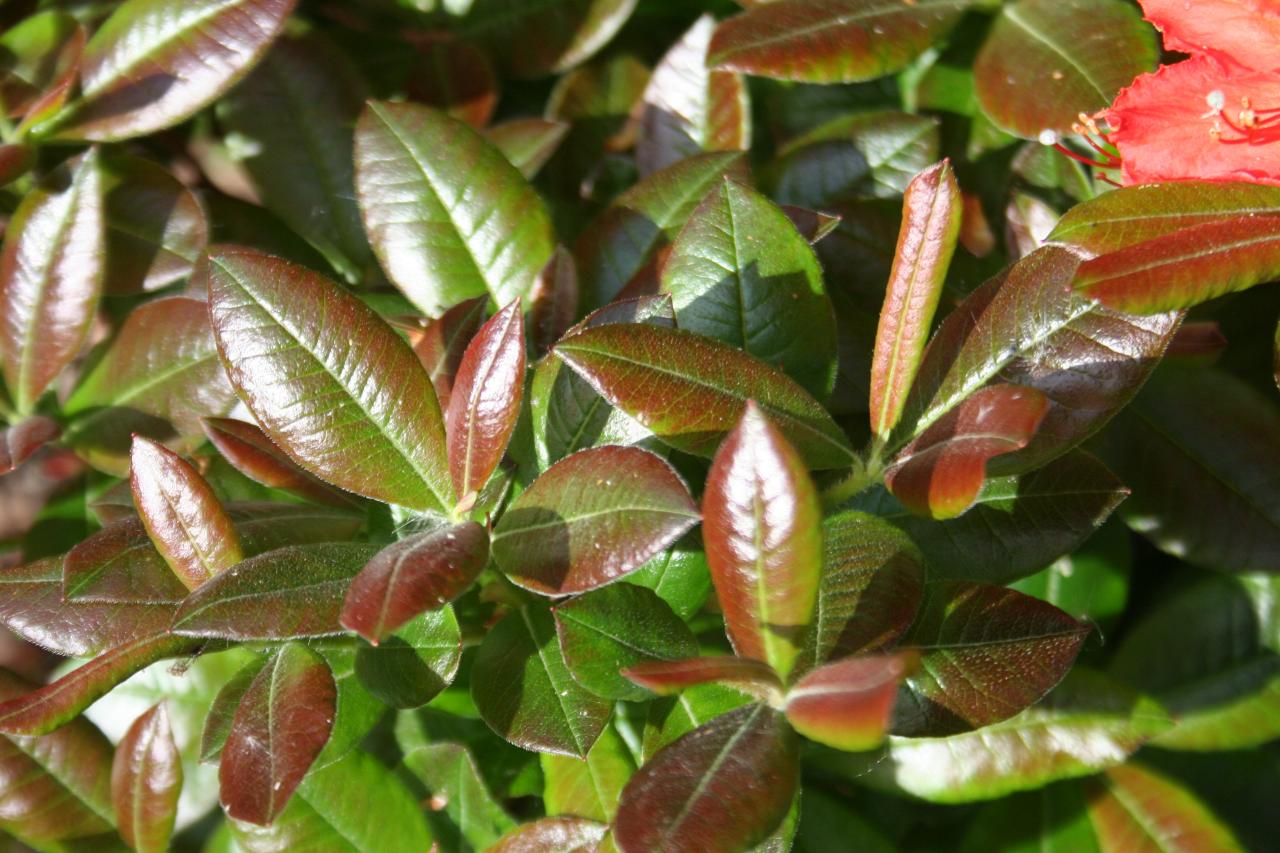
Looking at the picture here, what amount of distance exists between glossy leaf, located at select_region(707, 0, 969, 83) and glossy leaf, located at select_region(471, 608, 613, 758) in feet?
1.55

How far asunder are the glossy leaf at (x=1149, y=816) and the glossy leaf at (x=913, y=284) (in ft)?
1.50

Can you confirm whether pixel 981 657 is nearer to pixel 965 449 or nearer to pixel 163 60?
pixel 965 449

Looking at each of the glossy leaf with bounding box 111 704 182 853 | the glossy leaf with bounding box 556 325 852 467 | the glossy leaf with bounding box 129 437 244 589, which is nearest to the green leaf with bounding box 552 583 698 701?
the glossy leaf with bounding box 556 325 852 467

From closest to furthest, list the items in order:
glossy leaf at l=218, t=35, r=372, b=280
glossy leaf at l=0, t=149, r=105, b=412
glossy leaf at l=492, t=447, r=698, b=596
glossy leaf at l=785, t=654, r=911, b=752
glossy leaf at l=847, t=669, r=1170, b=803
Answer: glossy leaf at l=785, t=654, r=911, b=752, glossy leaf at l=492, t=447, r=698, b=596, glossy leaf at l=847, t=669, r=1170, b=803, glossy leaf at l=0, t=149, r=105, b=412, glossy leaf at l=218, t=35, r=372, b=280

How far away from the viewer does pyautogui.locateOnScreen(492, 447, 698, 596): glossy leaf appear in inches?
25.3

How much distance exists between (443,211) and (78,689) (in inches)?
17.2

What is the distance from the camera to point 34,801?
3.24ft

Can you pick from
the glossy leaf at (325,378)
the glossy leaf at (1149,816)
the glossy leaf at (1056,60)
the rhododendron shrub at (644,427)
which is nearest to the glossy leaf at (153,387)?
the rhododendron shrub at (644,427)

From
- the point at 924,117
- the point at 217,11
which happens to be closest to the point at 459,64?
the point at 217,11

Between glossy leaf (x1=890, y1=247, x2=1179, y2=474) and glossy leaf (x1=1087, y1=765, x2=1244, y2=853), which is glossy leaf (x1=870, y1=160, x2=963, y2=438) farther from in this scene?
glossy leaf (x1=1087, y1=765, x2=1244, y2=853)

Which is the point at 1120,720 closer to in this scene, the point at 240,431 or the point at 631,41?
the point at 240,431

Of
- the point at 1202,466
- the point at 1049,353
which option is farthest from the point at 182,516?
the point at 1202,466

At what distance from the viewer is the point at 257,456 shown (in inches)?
33.3

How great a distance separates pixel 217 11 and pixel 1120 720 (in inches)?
36.5
